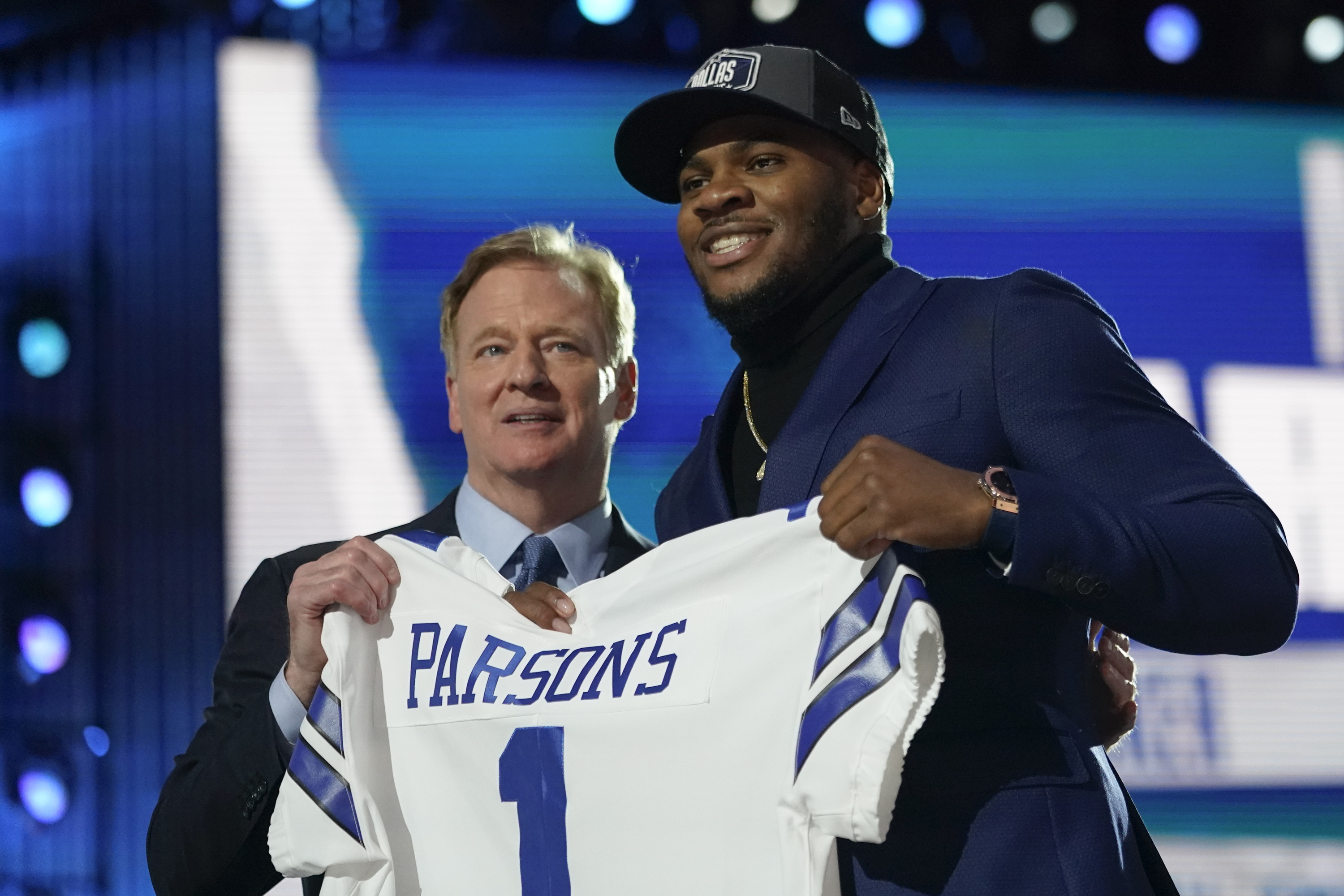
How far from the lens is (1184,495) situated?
4.09 ft

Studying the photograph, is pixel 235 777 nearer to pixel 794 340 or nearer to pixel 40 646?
pixel 794 340

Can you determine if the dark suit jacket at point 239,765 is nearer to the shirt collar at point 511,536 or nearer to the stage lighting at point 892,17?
the shirt collar at point 511,536

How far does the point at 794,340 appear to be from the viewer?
1630 mm

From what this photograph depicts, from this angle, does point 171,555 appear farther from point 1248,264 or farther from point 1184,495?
point 1248,264

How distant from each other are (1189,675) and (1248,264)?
1.25 m

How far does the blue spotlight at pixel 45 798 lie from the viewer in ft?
11.1

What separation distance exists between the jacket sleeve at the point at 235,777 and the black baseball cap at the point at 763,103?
0.92 m

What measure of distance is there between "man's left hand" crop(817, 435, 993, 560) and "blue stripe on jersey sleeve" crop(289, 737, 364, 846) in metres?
0.70

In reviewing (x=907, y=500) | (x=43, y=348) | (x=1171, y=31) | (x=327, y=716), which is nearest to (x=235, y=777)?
(x=327, y=716)

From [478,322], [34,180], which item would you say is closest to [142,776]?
[34,180]

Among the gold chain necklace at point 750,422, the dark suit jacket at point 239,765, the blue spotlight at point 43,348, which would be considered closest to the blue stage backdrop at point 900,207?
the blue spotlight at point 43,348

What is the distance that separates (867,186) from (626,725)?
0.77 meters

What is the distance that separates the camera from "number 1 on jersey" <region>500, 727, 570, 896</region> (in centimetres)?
145

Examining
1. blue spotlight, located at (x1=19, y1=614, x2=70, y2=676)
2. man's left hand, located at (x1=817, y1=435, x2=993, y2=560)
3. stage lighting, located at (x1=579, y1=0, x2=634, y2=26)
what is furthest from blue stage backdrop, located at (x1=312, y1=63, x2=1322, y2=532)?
man's left hand, located at (x1=817, y1=435, x2=993, y2=560)
